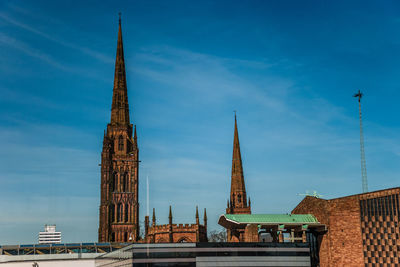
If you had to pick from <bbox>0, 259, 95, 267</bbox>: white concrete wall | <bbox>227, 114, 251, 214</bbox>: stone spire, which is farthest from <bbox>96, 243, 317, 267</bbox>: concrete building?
<bbox>227, 114, 251, 214</bbox>: stone spire

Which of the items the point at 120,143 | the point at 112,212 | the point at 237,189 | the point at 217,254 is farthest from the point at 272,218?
the point at 237,189

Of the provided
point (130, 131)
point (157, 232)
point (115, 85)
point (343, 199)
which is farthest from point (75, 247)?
point (343, 199)

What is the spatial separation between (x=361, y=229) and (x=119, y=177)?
81.6 metres

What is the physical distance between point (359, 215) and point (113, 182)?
81330 millimetres

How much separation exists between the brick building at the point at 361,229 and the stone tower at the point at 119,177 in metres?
66.2

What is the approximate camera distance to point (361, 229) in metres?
71.4

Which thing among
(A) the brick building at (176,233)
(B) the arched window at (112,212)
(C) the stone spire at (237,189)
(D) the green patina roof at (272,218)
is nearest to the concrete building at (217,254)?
(D) the green patina roof at (272,218)

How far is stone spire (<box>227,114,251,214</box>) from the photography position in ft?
497

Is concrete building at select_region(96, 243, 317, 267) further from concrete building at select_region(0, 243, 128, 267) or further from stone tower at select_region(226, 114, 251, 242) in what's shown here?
stone tower at select_region(226, 114, 251, 242)

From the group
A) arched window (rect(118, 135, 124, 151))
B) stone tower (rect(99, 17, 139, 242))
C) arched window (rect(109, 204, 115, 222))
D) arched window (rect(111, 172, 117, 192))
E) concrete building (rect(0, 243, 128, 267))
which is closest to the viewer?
concrete building (rect(0, 243, 128, 267))

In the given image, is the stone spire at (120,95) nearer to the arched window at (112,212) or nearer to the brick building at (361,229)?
the arched window at (112,212)

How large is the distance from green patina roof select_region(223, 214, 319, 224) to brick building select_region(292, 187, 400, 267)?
199 centimetres

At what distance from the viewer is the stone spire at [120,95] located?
484 ft

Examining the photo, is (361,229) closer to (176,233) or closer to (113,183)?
(176,233)
